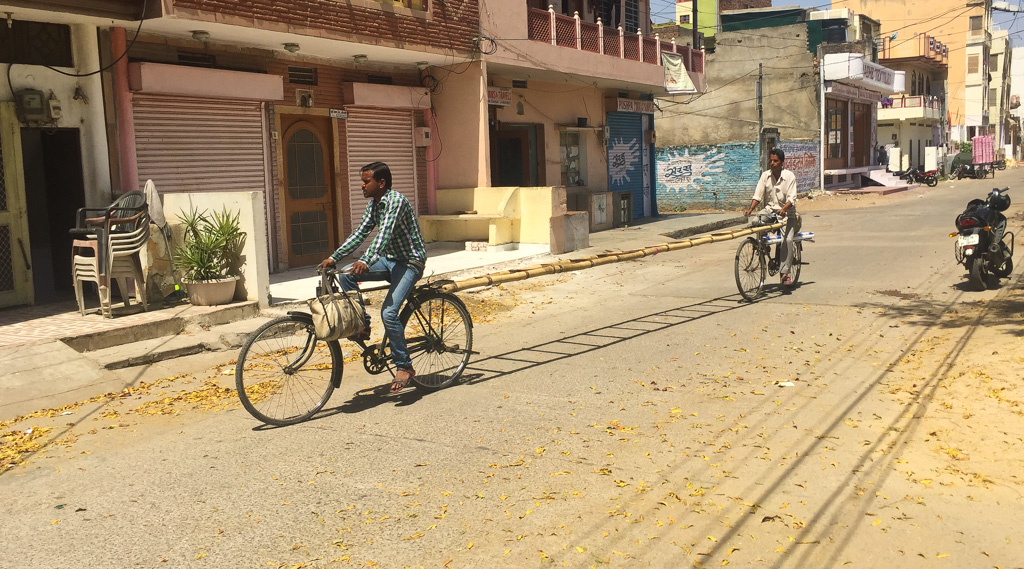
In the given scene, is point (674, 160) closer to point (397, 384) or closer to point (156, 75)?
point (156, 75)

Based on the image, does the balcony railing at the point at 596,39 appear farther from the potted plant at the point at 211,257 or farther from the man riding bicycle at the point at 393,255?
the man riding bicycle at the point at 393,255

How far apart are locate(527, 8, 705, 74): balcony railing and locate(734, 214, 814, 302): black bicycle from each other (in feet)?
31.2

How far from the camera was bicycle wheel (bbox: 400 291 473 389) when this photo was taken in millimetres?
7082

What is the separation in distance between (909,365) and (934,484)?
3055mm

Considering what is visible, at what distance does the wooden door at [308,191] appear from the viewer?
50.9ft

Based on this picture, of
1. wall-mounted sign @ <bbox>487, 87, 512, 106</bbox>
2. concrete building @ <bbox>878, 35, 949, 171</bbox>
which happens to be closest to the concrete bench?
wall-mounted sign @ <bbox>487, 87, 512, 106</bbox>

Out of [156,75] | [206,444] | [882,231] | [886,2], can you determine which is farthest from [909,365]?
[886,2]

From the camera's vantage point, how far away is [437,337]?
728cm

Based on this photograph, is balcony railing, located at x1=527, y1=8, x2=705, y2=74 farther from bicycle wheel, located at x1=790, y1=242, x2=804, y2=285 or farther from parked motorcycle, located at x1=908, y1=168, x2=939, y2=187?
parked motorcycle, located at x1=908, y1=168, x2=939, y2=187

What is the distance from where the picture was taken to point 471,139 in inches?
717

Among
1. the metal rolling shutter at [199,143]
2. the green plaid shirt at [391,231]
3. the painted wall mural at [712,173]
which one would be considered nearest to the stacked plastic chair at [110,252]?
the metal rolling shutter at [199,143]

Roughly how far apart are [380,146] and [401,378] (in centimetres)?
1113

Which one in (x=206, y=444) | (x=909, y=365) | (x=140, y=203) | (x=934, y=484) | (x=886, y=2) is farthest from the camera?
(x=886, y=2)

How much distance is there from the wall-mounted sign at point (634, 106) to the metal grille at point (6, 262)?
18.4 meters
